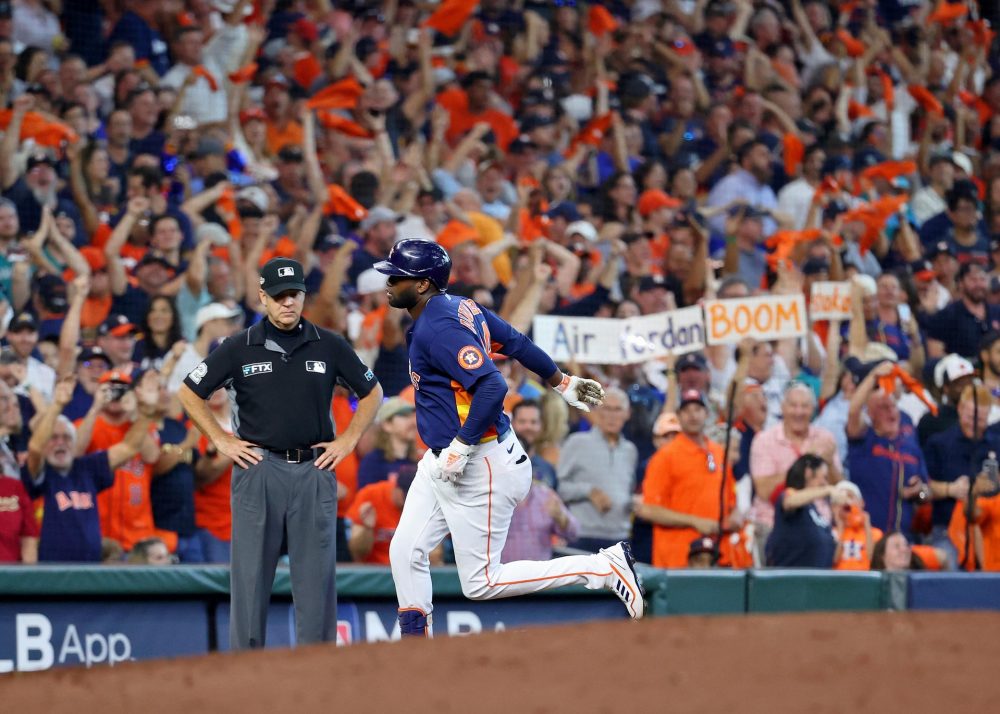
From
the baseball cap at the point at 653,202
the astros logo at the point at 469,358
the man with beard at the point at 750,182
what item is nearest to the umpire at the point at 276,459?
the astros logo at the point at 469,358

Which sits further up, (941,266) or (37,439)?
(941,266)

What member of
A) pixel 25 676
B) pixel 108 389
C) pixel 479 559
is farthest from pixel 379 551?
pixel 25 676

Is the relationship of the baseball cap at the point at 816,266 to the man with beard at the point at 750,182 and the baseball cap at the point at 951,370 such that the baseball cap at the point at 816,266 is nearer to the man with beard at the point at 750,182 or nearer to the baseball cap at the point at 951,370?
the baseball cap at the point at 951,370

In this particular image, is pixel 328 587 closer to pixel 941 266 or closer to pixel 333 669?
pixel 333 669

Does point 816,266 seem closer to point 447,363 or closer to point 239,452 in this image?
point 447,363

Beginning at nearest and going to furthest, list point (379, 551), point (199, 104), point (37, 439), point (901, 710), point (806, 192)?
point (901, 710) < point (37, 439) < point (379, 551) < point (199, 104) < point (806, 192)

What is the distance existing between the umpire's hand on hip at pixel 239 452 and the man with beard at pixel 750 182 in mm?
6510

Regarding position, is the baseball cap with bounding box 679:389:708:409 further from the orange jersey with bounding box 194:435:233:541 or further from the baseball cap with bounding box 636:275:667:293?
the orange jersey with bounding box 194:435:233:541

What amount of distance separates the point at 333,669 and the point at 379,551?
2.84 metres

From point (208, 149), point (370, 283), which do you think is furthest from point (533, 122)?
point (370, 283)

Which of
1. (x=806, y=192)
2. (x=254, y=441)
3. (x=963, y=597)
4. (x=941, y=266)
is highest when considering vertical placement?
(x=806, y=192)

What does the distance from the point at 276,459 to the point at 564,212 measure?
16.7ft

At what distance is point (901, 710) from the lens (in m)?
4.08

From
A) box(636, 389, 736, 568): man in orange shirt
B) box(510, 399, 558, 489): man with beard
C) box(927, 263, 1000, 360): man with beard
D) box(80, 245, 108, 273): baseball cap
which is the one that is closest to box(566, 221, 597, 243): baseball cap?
box(927, 263, 1000, 360): man with beard
